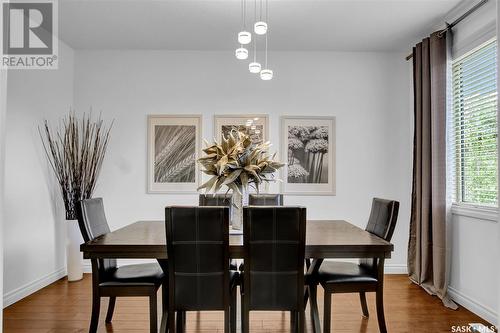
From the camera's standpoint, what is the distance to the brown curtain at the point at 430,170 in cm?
341

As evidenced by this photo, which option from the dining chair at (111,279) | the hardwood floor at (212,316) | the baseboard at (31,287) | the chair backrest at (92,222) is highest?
the chair backrest at (92,222)

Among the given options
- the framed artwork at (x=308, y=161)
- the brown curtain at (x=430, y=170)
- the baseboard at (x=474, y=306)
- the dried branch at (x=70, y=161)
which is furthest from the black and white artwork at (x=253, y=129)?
the baseboard at (x=474, y=306)

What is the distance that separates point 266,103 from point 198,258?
2.75 m

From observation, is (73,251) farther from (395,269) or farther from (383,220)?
(395,269)

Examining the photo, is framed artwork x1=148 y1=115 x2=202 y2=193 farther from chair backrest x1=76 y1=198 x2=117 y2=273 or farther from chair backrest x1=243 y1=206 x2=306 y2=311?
chair backrest x1=243 y1=206 x2=306 y2=311

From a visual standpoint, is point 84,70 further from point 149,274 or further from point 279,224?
point 279,224

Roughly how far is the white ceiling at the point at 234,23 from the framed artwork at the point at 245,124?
2.82ft

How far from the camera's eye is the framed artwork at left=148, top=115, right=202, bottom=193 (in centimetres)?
440

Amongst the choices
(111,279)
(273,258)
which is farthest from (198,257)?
(111,279)

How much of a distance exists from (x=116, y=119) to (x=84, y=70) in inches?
29.3

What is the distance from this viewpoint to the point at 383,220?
265cm

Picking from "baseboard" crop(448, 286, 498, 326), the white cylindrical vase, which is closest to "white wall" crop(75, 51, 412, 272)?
the white cylindrical vase

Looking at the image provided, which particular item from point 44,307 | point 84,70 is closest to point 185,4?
point 84,70

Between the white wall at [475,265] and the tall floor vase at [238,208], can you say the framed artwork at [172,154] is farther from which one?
the white wall at [475,265]
